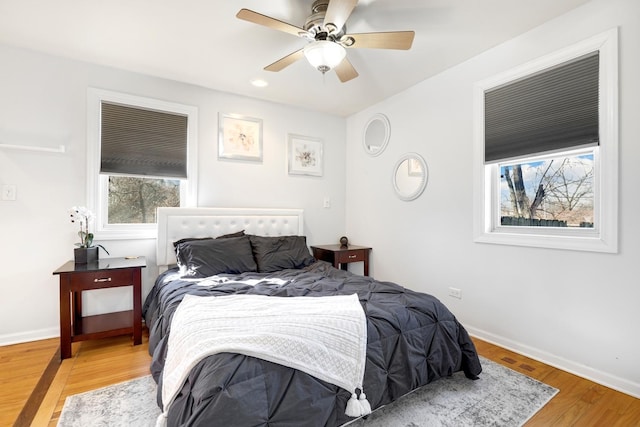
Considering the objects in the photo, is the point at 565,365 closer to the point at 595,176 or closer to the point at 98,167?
the point at 595,176

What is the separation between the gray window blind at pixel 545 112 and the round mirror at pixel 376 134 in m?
1.25

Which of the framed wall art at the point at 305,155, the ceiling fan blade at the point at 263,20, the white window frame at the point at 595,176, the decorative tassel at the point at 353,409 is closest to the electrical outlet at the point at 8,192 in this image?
the ceiling fan blade at the point at 263,20

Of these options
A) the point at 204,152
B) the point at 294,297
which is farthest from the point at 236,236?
the point at 294,297

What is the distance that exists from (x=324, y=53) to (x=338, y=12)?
0.85 feet

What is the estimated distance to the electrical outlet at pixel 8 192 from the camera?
259 cm

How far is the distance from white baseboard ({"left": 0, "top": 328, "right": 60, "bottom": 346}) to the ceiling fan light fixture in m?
3.27

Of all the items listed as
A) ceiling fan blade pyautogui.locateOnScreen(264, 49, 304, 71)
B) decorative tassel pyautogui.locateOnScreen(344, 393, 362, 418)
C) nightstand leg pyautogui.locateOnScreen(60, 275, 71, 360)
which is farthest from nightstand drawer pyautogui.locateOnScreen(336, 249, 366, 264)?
nightstand leg pyautogui.locateOnScreen(60, 275, 71, 360)

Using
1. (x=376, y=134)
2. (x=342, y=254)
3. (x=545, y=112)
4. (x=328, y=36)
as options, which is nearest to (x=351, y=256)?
(x=342, y=254)

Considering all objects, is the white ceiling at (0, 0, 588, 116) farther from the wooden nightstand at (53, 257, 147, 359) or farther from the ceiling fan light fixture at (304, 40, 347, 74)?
the wooden nightstand at (53, 257, 147, 359)

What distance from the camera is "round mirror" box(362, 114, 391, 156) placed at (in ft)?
12.4

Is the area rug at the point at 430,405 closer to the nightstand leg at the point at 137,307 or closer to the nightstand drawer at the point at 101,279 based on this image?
the nightstand leg at the point at 137,307

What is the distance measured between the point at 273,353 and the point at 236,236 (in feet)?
7.02

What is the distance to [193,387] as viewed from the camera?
1212 millimetres

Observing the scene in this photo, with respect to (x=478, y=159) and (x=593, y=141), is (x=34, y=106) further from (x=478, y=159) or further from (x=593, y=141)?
(x=593, y=141)
